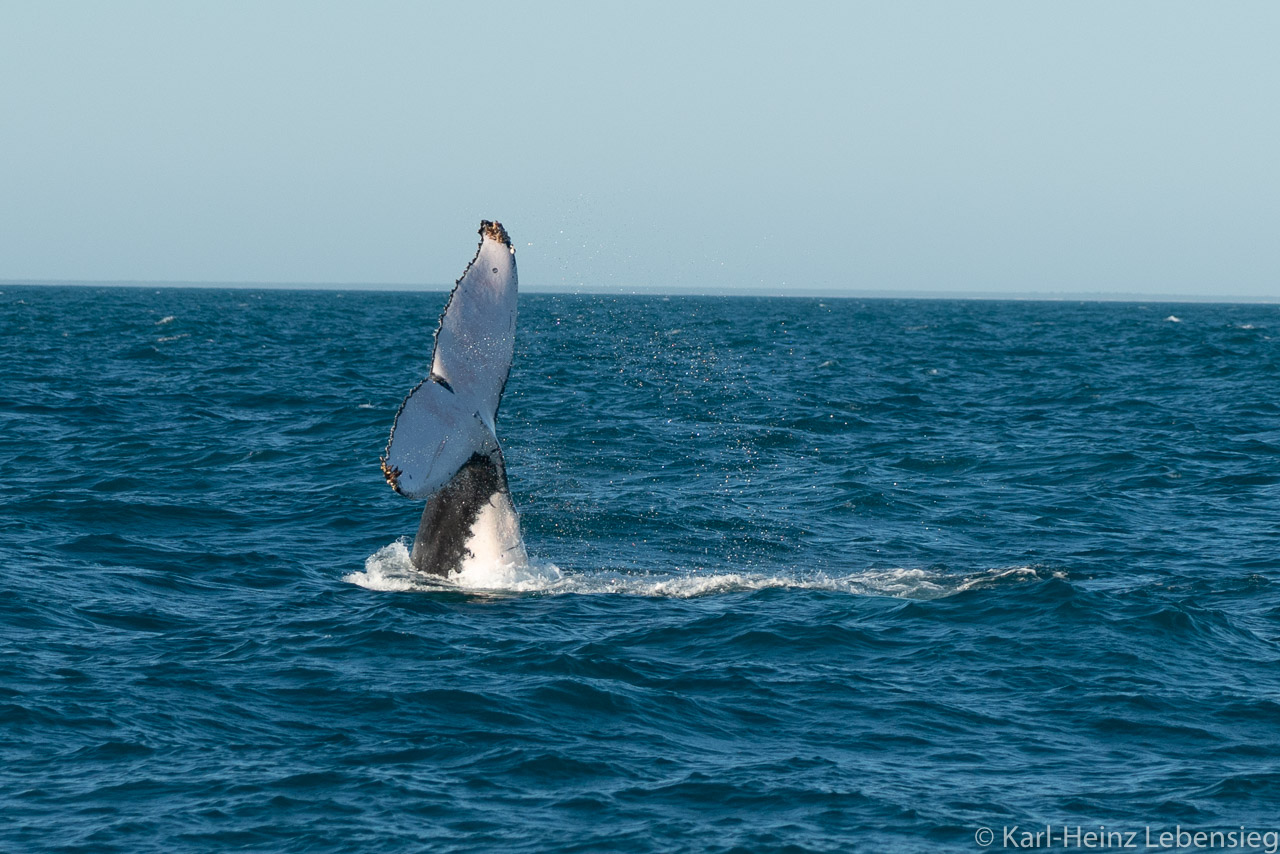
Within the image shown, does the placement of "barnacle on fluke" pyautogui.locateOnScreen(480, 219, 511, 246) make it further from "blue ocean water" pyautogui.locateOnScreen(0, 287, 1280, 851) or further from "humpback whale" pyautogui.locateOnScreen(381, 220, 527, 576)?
"blue ocean water" pyautogui.locateOnScreen(0, 287, 1280, 851)

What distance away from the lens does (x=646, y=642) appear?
1206 centimetres

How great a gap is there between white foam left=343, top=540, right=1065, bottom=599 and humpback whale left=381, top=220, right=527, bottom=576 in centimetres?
143

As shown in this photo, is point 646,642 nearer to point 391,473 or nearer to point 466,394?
point 466,394

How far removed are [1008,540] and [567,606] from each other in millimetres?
6398

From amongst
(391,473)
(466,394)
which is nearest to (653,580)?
Answer: (466,394)

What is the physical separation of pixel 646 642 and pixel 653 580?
2553 mm

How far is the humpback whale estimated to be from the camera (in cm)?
1023

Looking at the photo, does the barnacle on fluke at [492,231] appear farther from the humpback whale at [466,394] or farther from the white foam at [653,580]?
the white foam at [653,580]

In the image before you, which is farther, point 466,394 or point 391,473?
point 466,394

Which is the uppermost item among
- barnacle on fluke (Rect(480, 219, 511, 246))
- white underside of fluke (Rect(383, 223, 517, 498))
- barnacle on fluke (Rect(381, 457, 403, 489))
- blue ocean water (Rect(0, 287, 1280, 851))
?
barnacle on fluke (Rect(480, 219, 511, 246))

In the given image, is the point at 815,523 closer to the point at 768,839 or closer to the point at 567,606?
the point at 567,606

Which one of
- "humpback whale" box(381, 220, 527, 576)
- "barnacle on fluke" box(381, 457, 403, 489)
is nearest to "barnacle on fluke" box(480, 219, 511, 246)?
"humpback whale" box(381, 220, 527, 576)

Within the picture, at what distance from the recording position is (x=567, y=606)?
43.2 feet

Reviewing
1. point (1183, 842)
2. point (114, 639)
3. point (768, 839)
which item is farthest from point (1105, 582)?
point (114, 639)
